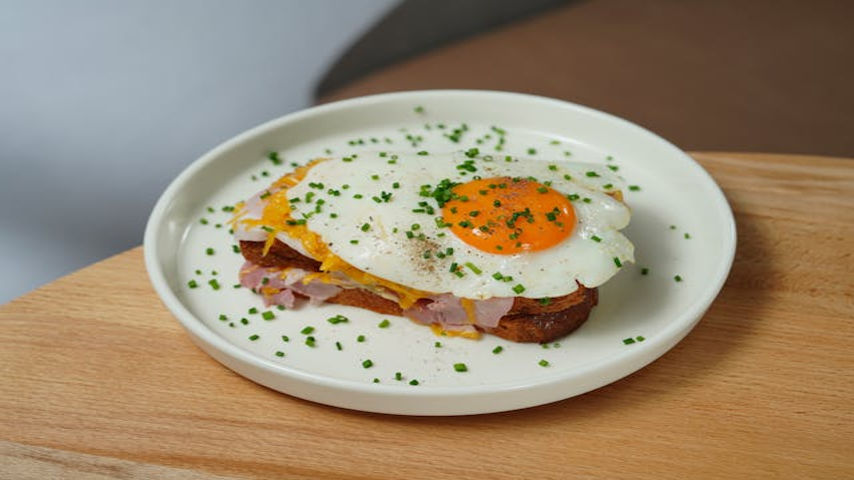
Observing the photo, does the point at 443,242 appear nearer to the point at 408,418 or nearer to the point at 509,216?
the point at 509,216

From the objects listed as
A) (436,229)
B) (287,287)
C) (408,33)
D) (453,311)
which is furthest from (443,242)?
(408,33)

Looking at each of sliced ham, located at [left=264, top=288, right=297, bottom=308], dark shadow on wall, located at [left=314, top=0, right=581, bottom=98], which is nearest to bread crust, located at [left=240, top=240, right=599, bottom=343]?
sliced ham, located at [left=264, top=288, right=297, bottom=308]

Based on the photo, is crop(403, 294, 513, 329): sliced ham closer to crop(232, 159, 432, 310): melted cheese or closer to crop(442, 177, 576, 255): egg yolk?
crop(232, 159, 432, 310): melted cheese

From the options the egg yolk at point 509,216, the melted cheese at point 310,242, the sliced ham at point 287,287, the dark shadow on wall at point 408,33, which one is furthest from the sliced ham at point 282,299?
the dark shadow on wall at point 408,33

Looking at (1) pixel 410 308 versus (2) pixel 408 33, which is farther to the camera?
(2) pixel 408 33

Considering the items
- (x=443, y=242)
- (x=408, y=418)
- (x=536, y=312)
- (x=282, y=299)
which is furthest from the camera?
(x=282, y=299)

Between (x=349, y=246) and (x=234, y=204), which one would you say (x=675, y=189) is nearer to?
(x=349, y=246)

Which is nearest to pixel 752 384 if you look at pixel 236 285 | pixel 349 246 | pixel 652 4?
pixel 349 246
